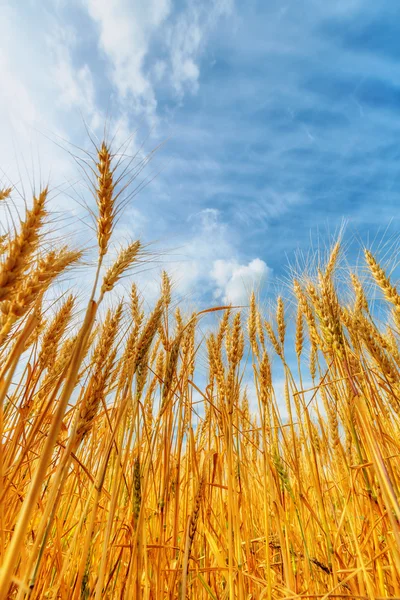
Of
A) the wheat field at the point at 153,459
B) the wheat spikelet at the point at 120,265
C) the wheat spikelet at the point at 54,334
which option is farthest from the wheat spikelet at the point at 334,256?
the wheat spikelet at the point at 54,334

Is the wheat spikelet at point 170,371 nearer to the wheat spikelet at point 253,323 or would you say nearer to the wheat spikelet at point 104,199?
the wheat spikelet at point 104,199

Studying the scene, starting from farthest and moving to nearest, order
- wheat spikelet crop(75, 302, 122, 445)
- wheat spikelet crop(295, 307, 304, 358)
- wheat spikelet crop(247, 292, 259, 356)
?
wheat spikelet crop(295, 307, 304, 358) → wheat spikelet crop(247, 292, 259, 356) → wheat spikelet crop(75, 302, 122, 445)

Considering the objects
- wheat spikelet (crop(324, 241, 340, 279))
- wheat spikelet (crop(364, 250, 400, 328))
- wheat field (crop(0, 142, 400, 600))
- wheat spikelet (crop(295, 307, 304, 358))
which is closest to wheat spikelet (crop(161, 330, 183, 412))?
wheat field (crop(0, 142, 400, 600))

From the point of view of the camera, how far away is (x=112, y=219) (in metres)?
1.12

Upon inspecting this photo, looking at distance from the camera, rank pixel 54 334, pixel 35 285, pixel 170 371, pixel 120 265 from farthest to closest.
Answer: pixel 54 334 → pixel 170 371 → pixel 120 265 → pixel 35 285

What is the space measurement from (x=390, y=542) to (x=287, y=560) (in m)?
0.40

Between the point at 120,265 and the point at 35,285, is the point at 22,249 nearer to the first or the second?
the point at 35,285

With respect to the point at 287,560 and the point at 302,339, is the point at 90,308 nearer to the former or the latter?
the point at 287,560

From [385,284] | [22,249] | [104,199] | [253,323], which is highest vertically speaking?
[253,323]

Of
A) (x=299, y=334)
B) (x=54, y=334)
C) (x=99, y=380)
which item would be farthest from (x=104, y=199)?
(x=299, y=334)

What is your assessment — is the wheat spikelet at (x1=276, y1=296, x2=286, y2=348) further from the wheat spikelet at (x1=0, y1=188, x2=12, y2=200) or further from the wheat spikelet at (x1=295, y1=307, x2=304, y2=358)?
the wheat spikelet at (x1=0, y1=188, x2=12, y2=200)

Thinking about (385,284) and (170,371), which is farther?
(385,284)

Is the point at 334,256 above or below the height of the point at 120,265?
above

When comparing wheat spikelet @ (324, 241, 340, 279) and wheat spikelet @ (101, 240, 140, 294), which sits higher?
wheat spikelet @ (324, 241, 340, 279)
